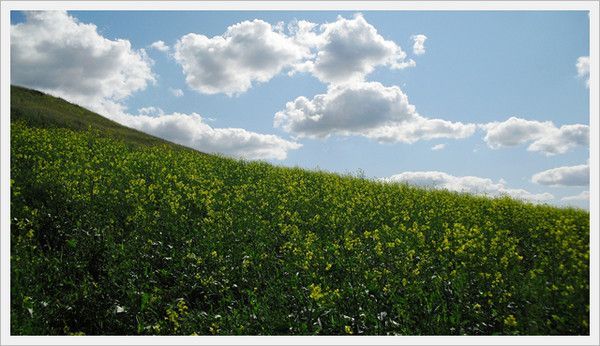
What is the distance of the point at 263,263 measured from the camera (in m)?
7.96

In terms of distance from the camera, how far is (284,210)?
1120 cm

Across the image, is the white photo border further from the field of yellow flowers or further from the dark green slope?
the dark green slope

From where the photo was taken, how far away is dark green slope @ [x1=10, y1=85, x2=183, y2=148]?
61.8 feet

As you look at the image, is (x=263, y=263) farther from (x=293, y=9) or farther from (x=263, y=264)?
(x=293, y=9)

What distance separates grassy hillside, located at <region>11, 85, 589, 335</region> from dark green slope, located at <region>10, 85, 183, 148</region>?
722cm

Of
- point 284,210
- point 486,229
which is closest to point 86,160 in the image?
Result: point 284,210

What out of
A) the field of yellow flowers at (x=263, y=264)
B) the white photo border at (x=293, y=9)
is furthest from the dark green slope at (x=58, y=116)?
the white photo border at (x=293, y=9)

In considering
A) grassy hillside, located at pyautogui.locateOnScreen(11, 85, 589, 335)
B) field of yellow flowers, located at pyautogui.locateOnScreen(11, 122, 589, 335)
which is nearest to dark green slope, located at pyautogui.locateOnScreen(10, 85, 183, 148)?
grassy hillside, located at pyautogui.locateOnScreen(11, 85, 589, 335)

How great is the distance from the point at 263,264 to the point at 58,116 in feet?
56.1

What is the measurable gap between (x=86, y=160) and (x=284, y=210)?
594cm

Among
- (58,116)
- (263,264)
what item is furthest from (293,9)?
(58,116)

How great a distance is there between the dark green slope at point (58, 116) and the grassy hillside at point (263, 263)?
7.22m

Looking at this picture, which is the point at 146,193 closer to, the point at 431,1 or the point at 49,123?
the point at 431,1

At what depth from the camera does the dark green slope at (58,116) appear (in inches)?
742
